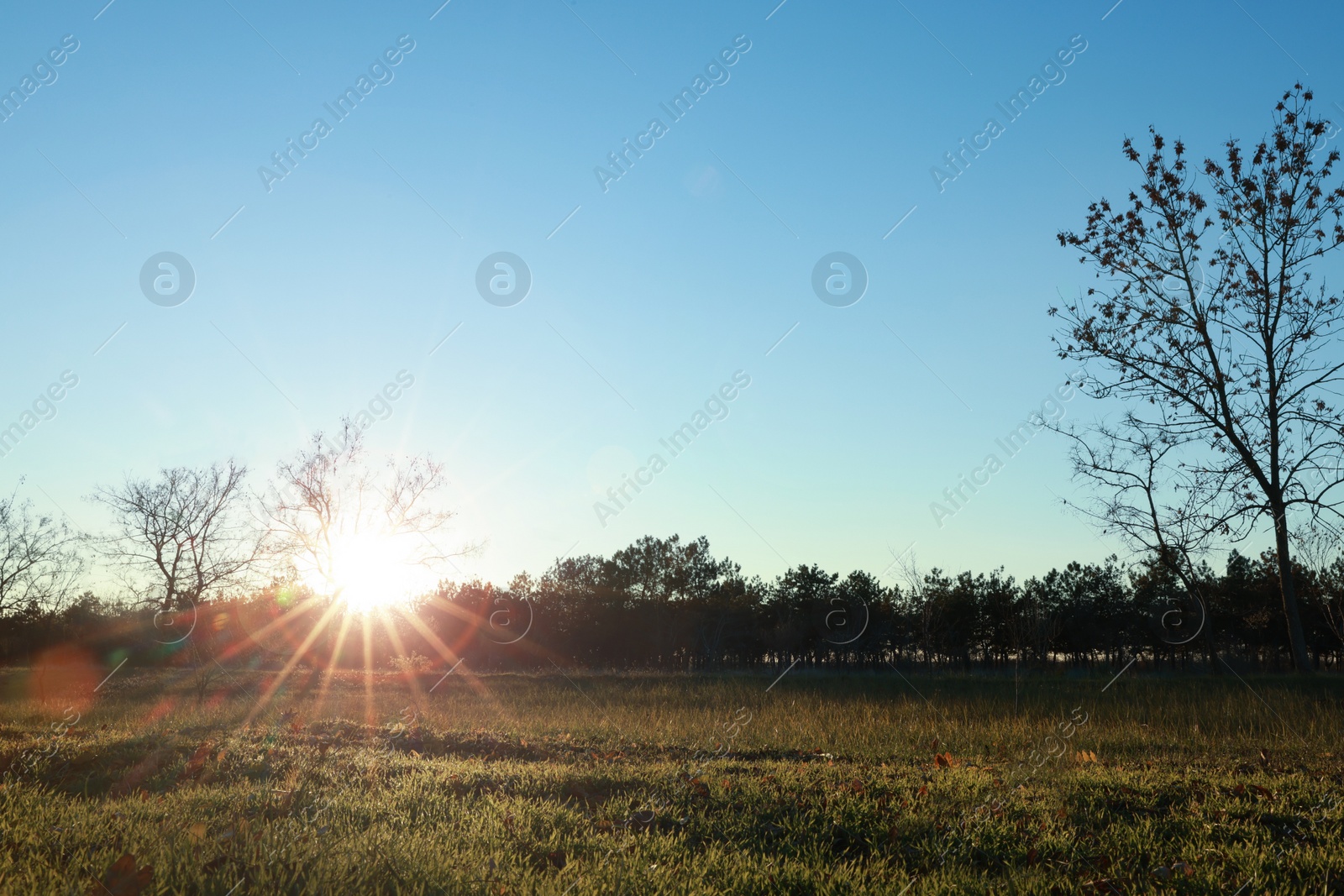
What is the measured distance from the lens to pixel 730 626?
54.2 meters

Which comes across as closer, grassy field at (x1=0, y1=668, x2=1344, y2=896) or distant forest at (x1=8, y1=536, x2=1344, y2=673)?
grassy field at (x1=0, y1=668, x2=1344, y2=896)

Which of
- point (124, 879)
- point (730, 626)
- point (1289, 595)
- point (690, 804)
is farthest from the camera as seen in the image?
point (730, 626)

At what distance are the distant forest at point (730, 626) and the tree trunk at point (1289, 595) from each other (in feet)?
74.2

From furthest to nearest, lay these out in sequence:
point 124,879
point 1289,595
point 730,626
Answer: point 730,626 < point 1289,595 < point 124,879

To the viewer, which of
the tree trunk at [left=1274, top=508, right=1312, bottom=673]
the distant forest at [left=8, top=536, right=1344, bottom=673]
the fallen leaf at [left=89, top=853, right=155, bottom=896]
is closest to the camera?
the fallen leaf at [left=89, top=853, right=155, bottom=896]

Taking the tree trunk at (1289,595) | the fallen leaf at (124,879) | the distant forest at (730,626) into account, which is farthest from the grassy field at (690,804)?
the distant forest at (730,626)

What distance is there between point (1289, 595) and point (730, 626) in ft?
123

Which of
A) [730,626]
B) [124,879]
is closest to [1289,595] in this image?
[124,879]

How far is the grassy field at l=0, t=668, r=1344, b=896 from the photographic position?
4516 millimetres

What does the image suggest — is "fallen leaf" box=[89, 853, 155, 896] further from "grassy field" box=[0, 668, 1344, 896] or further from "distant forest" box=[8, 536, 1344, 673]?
"distant forest" box=[8, 536, 1344, 673]

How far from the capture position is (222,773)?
822cm

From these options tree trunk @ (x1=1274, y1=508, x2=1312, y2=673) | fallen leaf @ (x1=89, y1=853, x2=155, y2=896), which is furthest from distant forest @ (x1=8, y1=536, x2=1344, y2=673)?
fallen leaf @ (x1=89, y1=853, x2=155, y2=896)

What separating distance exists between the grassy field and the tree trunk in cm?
490

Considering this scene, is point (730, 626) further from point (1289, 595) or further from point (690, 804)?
point (690, 804)
